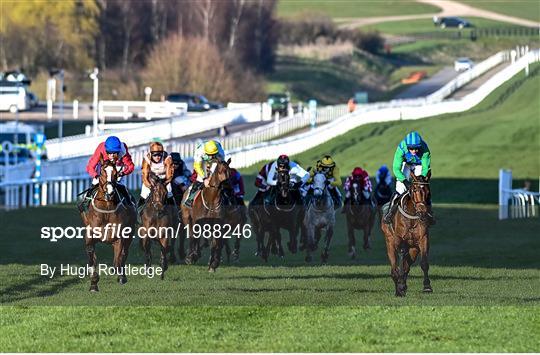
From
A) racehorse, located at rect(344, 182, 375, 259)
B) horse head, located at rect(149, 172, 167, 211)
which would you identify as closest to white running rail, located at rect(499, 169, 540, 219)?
racehorse, located at rect(344, 182, 375, 259)

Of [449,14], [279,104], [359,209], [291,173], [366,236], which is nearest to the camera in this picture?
[291,173]

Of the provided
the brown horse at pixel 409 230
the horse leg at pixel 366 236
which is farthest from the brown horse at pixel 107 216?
the horse leg at pixel 366 236

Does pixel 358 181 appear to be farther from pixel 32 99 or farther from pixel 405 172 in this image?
pixel 32 99

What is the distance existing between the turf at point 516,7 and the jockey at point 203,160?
10689cm

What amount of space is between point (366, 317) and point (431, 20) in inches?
4692

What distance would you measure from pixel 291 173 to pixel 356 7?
4597 inches

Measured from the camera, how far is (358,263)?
26781 millimetres

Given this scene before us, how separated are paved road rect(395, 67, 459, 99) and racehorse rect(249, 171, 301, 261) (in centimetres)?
6545

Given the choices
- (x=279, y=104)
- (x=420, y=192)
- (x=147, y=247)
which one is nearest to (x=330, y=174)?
(x=147, y=247)

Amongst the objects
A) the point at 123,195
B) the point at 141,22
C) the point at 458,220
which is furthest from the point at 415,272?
the point at 141,22

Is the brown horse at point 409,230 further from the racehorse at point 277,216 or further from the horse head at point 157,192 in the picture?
the racehorse at point 277,216

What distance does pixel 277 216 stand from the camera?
88.2ft

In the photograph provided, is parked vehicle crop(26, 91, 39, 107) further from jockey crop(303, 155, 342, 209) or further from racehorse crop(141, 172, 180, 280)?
racehorse crop(141, 172, 180, 280)

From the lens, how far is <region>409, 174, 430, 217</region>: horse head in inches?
754
